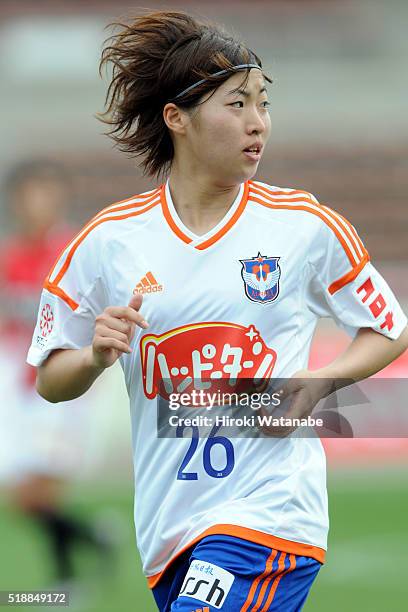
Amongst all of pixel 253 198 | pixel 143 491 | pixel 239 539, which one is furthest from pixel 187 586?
pixel 253 198

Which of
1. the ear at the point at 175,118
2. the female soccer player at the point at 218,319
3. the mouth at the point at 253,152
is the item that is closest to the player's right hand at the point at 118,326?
the female soccer player at the point at 218,319

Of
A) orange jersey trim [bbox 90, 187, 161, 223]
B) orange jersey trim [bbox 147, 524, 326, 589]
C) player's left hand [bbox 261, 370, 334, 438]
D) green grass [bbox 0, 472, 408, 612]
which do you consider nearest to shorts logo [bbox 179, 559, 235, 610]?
orange jersey trim [bbox 147, 524, 326, 589]

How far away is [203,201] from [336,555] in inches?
186

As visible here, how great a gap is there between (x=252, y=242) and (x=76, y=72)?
49.6 ft

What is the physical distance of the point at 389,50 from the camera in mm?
17984

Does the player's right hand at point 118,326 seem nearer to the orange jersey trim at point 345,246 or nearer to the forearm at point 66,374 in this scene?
the forearm at point 66,374

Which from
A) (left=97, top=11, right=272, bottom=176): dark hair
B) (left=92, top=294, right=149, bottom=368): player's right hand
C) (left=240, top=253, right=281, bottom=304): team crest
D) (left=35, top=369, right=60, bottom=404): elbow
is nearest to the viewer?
(left=92, top=294, right=149, bottom=368): player's right hand

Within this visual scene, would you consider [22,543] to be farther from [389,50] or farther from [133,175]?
[389,50]

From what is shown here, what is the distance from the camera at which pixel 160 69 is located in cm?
376

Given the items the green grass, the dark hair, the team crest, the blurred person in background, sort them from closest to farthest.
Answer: the team crest < the dark hair < the green grass < the blurred person in background

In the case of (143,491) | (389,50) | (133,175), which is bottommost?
(143,491)

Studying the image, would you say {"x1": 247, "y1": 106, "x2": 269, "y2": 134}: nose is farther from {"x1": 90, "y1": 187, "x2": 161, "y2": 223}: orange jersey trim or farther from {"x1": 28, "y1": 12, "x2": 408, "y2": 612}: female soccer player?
{"x1": 90, "y1": 187, "x2": 161, "y2": 223}: orange jersey trim

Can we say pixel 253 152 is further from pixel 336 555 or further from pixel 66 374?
pixel 336 555

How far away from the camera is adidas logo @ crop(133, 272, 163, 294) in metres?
3.57
